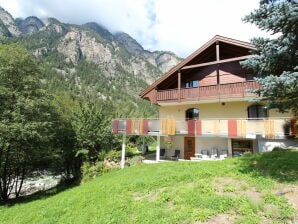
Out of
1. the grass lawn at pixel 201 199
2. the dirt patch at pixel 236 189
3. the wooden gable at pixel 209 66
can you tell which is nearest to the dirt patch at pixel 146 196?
the grass lawn at pixel 201 199

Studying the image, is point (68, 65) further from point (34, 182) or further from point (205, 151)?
point (205, 151)

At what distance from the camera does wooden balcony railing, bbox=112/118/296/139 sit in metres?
15.1

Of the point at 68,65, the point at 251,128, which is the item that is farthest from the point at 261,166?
the point at 68,65

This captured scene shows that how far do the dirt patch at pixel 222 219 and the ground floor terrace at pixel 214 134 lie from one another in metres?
10.2

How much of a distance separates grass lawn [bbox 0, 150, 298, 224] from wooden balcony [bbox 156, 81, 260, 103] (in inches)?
264

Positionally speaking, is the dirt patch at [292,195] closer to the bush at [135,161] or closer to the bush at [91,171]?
the bush at [135,161]

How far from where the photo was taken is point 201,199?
297 inches

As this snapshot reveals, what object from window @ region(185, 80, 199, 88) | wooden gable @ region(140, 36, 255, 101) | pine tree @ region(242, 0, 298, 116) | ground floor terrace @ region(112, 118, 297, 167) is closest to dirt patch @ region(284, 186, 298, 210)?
pine tree @ region(242, 0, 298, 116)

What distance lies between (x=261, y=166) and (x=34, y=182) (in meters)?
24.5

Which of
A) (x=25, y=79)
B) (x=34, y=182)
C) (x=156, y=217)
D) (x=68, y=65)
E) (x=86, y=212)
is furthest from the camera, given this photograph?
(x=68, y=65)

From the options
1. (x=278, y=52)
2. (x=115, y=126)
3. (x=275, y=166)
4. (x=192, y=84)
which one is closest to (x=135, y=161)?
(x=115, y=126)

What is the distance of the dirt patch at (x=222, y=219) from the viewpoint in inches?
247

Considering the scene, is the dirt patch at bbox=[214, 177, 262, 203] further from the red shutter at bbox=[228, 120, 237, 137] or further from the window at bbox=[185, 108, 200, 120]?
the window at bbox=[185, 108, 200, 120]

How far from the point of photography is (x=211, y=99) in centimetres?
1838
